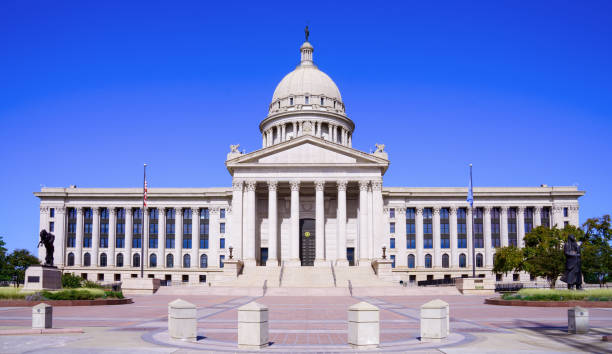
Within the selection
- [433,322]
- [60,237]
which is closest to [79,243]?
[60,237]

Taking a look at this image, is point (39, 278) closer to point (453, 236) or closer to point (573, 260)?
point (573, 260)

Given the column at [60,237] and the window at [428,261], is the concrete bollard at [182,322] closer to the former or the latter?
the window at [428,261]

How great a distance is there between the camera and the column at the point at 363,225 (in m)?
70.9

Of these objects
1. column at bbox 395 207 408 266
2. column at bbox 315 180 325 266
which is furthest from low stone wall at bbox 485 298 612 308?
column at bbox 395 207 408 266

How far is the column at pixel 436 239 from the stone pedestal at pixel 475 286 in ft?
133

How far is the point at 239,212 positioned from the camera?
72.5 meters

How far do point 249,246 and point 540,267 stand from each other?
32293 millimetres

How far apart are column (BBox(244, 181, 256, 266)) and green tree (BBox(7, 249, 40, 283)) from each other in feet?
118

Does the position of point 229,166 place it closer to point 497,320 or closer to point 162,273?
point 162,273

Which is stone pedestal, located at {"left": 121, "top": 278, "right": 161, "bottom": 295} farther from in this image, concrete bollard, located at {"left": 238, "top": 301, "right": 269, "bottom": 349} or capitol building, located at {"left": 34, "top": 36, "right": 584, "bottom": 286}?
concrete bollard, located at {"left": 238, "top": 301, "right": 269, "bottom": 349}

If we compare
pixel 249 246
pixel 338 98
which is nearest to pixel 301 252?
pixel 249 246

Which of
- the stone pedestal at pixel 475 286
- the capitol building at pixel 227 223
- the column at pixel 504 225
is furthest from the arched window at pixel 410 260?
the stone pedestal at pixel 475 286

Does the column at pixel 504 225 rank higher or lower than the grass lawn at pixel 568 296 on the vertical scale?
higher

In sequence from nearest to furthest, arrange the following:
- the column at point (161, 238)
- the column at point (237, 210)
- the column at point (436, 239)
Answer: the column at point (237, 210)
the column at point (436, 239)
the column at point (161, 238)
